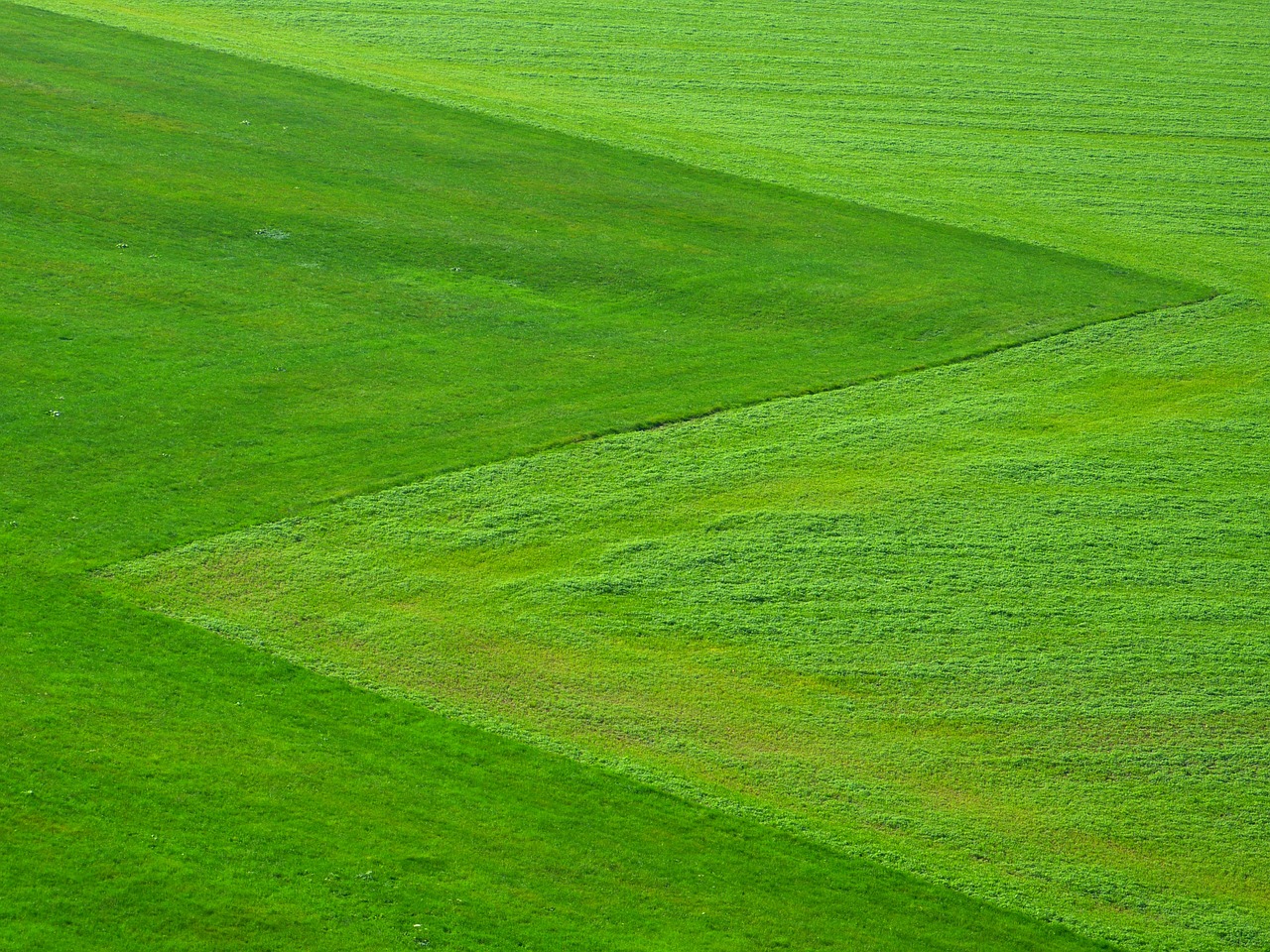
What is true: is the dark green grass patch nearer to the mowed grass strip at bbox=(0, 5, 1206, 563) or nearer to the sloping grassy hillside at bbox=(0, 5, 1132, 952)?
the sloping grassy hillside at bbox=(0, 5, 1132, 952)

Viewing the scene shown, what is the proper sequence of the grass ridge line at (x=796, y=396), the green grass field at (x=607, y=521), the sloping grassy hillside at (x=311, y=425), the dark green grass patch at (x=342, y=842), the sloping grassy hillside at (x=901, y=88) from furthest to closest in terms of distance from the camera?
the sloping grassy hillside at (x=901, y=88) < the grass ridge line at (x=796, y=396) < the green grass field at (x=607, y=521) < the sloping grassy hillside at (x=311, y=425) < the dark green grass patch at (x=342, y=842)

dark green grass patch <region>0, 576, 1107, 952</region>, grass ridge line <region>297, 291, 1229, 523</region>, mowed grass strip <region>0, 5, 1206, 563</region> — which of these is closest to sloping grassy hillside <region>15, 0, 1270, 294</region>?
grass ridge line <region>297, 291, 1229, 523</region>

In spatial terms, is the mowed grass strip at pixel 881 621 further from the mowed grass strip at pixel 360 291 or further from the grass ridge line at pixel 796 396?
the mowed grass strip at pixel 360 291

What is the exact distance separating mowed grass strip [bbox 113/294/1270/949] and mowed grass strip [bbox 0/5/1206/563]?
184 cm

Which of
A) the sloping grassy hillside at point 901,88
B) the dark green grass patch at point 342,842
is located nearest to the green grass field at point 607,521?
the dark green grass patch at point 342,842

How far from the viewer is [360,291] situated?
111 ft

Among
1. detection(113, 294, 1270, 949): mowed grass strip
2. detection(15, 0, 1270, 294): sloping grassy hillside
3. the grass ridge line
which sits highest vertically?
detection(15, 0, 1270, 294): sloping grassy hillside

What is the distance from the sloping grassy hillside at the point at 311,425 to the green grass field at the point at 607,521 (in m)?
0.08

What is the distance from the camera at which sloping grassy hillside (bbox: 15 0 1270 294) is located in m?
44.7

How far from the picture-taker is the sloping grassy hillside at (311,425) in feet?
53.6

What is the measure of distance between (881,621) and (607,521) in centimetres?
527

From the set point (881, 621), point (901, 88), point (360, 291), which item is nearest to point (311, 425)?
point (360, 291)

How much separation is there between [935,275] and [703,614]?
719 inches

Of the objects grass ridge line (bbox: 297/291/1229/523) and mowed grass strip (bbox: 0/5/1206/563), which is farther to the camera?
Result: mowed grass strip (bbox: 0/5/1206/563)
